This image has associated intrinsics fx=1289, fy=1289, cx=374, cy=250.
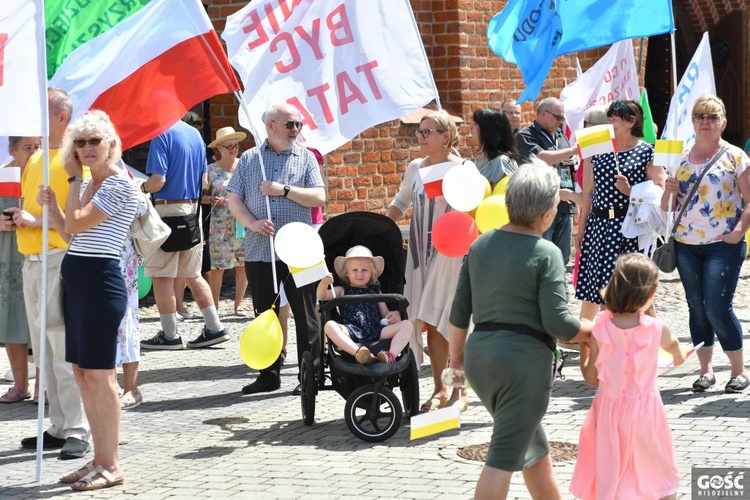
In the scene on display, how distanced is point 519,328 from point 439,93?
29.8ft

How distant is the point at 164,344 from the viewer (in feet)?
34.5

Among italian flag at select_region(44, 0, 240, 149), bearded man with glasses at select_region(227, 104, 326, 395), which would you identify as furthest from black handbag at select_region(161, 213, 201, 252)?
italian flag at select_region(44, 0, 240, 149)

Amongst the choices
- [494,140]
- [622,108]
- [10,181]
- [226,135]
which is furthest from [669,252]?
[226,135]

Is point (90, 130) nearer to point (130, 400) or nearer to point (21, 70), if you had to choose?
point (21, 70)

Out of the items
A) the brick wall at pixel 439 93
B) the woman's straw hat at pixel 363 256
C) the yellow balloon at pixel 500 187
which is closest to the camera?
the yellow balloon at pixel 500 187

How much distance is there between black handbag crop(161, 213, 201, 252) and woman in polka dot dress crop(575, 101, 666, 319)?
352cm

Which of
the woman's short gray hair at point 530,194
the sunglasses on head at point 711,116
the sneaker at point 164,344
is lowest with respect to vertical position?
the sneaker at point 164,344

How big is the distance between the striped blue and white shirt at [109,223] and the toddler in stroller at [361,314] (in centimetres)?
150

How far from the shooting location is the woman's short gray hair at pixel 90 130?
6.26 metres

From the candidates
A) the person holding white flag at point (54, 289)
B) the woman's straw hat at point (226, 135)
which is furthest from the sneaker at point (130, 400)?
the woman's straw hat at point (226, 135)

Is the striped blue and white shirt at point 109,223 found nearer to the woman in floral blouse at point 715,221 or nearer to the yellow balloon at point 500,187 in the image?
the yellow balloon at point 500,187

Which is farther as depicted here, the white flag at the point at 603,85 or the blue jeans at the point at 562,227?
the white flag at the point at 603,85

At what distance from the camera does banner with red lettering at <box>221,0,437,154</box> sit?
8562mm

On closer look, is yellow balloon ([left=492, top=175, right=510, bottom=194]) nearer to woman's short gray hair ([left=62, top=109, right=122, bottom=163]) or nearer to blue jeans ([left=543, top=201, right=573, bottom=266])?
woman's short gray hair ([left=62, top=109, right=122, bottom=163])
